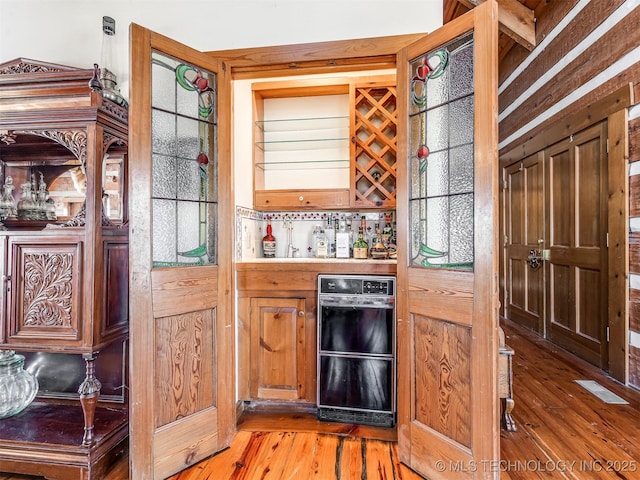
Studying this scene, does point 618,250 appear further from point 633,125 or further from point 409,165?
point 409,165

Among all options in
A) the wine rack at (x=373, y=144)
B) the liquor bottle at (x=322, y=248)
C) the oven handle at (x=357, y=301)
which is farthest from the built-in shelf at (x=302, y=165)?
the oven handle at (x=357, y=301)

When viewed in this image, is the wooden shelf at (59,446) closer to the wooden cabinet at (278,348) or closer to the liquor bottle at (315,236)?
the wooden cabinet at (278,348)

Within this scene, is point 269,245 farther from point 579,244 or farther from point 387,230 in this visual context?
point 579,244

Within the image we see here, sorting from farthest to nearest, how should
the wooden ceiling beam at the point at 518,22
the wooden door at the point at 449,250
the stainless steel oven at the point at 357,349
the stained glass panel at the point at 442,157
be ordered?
the wooden ceiling beam at the point at 518,22
the stainless steel oven at the point at 357,349
the stained glass panel at the point at 442,157
the wooden door at the point at 449,250

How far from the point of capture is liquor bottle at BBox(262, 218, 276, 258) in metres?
2.88

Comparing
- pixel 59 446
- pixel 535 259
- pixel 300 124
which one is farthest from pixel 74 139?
pixel 535 259

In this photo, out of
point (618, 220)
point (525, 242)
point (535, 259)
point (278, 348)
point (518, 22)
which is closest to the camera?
point (278, 348)

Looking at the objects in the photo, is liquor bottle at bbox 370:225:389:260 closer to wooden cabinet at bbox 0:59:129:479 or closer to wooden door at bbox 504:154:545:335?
wooden cabinet at bbox 0:59:129:479

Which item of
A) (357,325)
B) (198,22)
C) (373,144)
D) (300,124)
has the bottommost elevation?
(357,325)

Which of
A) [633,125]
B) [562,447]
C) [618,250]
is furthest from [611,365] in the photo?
[633,125]

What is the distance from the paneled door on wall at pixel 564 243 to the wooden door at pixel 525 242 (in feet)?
0.04

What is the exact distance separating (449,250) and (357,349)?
0.84m

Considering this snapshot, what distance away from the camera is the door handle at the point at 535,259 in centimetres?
388

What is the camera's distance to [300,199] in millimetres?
Answer: 2705
